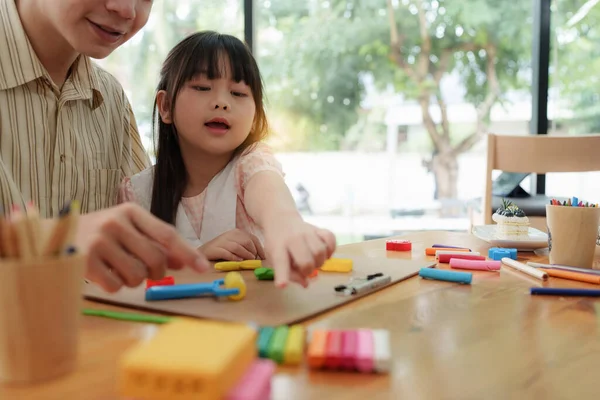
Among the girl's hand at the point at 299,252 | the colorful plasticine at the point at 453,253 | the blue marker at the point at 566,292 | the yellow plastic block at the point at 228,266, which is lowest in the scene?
the blue marker at the point at 566,292

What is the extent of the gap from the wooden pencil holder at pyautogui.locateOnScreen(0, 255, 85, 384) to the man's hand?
0.14 m

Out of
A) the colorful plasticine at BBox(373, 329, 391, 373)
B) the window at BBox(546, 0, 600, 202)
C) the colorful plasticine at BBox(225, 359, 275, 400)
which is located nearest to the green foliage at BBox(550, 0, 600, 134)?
the window at BBox(546, 0, 600, 202)

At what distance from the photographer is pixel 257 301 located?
0.68m

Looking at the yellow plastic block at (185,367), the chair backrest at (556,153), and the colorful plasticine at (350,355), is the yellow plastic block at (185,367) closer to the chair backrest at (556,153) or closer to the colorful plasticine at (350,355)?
the colorful plasticine at (350,355)

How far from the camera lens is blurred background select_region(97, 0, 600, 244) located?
385cm

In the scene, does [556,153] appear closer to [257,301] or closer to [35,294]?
[257,301]

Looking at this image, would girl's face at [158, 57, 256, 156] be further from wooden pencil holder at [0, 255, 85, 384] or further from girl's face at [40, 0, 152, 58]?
wooden pencil holder at [0, 255, 85, 384]

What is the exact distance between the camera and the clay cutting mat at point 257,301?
0.62 meters

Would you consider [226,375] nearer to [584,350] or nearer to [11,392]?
[11,392]

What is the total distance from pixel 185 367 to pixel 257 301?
33 centimetres

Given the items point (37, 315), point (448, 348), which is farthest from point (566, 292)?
point (37, 315)

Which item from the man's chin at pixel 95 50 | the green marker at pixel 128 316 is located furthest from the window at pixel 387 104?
the green marker at pixel 128 316

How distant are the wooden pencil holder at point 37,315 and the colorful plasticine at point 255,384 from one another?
0.16 metres

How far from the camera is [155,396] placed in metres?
0.36
